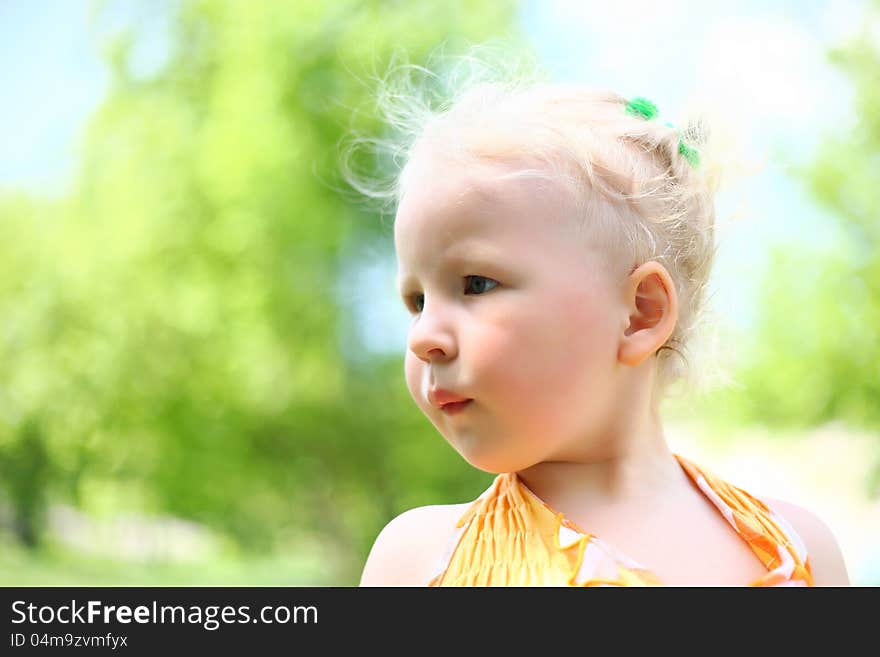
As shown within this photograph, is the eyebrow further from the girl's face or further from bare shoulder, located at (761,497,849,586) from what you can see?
bare shoulder, located at (761,497,849,586)

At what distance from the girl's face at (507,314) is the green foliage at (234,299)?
10.3ft

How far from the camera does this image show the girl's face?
64cm

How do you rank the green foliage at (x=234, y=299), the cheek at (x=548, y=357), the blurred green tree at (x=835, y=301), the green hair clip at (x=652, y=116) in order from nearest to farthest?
the cheek at (x=548, y=357) → the green hair clip at (x=652, y=116) → the blurred green tree at (x=835, y=301) → the green foliage at (x=234, y=299)

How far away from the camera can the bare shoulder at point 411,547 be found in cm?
70

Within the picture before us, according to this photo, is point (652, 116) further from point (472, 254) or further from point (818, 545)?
point (818, 545)

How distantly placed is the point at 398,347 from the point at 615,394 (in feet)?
10.2

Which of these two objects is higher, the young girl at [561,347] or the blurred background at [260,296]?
the blurred background at [260,296]

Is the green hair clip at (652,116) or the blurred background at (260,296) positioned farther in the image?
the blurred background at (260,296)

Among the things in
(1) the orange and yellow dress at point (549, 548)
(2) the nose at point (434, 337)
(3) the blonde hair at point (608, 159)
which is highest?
(3) the blonde hair at point (608, 159)

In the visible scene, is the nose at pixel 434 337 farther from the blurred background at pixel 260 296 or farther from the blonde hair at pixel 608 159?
the blurred background at pixel 260 296

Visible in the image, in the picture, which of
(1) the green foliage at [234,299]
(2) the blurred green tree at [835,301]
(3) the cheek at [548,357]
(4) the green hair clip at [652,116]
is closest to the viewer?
(3) the cheek at [548,357]

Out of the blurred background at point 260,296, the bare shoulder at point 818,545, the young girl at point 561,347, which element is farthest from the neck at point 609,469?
the blurred background at point 260,296

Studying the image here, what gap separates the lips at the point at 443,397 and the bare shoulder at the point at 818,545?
279 mm

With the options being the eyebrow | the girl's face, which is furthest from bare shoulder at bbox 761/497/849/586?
the eyebrow
